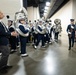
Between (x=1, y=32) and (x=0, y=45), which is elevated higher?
(x=1, y=32)

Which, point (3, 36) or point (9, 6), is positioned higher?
point (9, 6)

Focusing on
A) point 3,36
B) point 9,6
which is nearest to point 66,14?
point 9,6

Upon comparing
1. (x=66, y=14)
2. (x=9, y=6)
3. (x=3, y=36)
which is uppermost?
(x=66, y=14)

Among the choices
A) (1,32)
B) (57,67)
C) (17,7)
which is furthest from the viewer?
(17,7)

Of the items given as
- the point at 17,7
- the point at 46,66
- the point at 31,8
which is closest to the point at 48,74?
the point at 46,66

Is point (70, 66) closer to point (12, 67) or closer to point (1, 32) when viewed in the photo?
point (12, 67)

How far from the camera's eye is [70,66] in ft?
13.2

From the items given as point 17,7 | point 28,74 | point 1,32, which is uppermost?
point 17,7

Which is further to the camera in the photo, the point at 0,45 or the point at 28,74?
the point at 0,45

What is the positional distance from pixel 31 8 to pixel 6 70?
13.4m

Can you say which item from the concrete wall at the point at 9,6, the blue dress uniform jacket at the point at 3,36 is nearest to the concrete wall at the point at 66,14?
the concrete wall at the point at 9,6

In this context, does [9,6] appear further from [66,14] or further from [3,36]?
[66,14]

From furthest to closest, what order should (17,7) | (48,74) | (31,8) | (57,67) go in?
(31,8) → (17,7) → (57,67) → (48,74)

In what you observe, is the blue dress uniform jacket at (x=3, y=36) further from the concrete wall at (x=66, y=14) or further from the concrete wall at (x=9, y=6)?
the concrete wall at (x=66, y=14)
